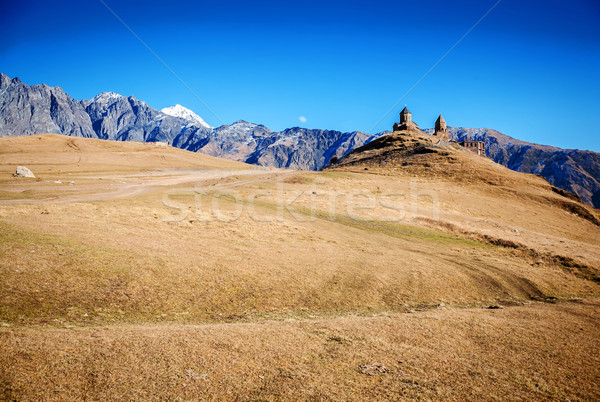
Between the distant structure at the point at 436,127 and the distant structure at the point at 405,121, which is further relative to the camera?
the distant structure at the point at 405,121

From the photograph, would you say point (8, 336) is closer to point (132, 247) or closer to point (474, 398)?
point (132, 247)

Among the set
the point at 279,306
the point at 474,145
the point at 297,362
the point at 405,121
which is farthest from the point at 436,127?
the point at 297,362

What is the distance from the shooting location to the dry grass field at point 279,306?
299 inches

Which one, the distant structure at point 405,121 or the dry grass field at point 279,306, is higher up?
the distant structure at point 405,121

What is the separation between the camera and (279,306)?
46.6 feet

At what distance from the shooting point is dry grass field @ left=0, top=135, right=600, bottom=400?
7.60 m

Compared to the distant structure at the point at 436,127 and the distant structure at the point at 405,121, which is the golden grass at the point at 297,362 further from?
the distant structure at the point at 405,121

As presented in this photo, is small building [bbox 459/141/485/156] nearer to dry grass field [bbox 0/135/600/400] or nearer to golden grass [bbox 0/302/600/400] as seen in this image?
dry grass field [bbox 0/135/600/400]

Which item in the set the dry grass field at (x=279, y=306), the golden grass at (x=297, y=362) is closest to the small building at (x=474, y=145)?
the dry grass field at (x=279, y=306)

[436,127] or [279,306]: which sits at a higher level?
[436,127]

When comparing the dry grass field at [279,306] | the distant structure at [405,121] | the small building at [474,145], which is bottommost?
the dry grass field at [279,306]

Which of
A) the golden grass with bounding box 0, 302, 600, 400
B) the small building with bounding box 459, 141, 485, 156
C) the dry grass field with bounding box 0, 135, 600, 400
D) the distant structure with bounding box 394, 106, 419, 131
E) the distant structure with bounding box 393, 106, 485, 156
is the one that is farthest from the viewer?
the small building with bounding box 459, 141, 485, 156

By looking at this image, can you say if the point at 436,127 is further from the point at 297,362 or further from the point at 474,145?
the point at 297,362

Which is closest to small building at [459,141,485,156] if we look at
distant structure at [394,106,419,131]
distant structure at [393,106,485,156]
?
distant structure at [393,106,485,156]
